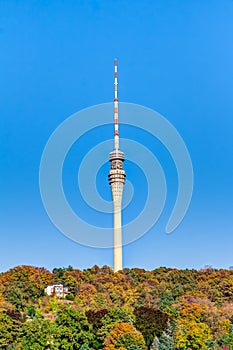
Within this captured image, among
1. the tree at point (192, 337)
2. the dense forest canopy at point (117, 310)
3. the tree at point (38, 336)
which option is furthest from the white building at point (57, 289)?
the tree at point (192, 337)

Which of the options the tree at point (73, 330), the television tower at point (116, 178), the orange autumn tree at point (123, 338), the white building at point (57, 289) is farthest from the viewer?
the television tower at point (116, 178)

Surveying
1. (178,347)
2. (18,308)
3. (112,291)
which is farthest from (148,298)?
(178,347)

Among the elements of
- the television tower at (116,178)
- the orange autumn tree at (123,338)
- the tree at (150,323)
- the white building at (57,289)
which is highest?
the television tower at (116,178)

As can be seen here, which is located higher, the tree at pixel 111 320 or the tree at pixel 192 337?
the tree at pixel 111 320

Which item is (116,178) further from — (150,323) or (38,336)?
(38,336)

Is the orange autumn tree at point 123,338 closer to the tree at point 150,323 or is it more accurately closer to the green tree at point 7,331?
the tree at point 150,323

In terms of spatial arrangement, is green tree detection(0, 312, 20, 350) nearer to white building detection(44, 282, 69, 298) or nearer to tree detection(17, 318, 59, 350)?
tree detection(17, 318, 59, 350)

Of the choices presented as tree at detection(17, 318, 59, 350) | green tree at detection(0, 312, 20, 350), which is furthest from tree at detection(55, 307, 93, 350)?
green tree at detection(0, 312, 20, 350)

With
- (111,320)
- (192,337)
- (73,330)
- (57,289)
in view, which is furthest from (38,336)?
(57,289)
